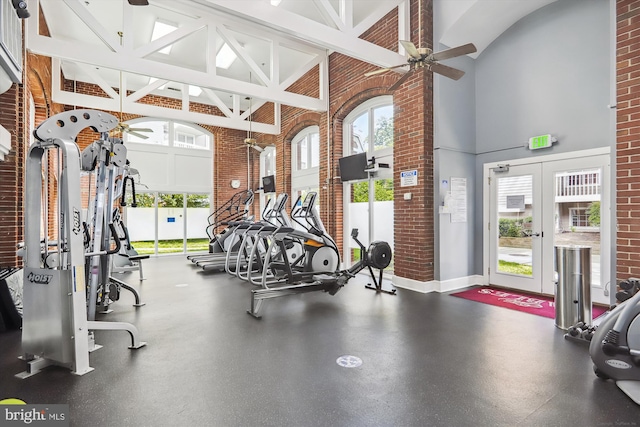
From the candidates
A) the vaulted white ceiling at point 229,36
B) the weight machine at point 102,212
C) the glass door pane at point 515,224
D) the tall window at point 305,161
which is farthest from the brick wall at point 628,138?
the tall window at point 305,161

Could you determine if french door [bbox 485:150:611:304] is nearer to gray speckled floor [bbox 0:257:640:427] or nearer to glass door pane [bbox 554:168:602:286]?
glass door pane [bbox 554:168:602:286]

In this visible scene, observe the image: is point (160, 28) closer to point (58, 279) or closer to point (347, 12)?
point (347, 12)

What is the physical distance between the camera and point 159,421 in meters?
2.02

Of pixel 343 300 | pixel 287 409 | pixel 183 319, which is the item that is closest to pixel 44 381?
pixel 183 319

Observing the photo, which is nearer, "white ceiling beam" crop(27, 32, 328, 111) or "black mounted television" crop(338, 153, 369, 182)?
"white ceiling beam" crop(27, 32, 328, 111)

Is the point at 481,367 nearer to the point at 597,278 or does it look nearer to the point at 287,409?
the point at 287,409

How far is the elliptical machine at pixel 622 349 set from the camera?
7.62 feet

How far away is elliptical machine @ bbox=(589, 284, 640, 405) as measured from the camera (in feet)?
7.62

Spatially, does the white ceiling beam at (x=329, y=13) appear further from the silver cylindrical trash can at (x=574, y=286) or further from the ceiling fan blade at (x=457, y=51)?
the silver cylindrical trash can at (x=574, y=286)

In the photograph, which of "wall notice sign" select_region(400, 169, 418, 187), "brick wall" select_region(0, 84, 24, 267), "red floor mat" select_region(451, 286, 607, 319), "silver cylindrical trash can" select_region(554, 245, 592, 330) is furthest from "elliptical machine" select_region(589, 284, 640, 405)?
"brick wall" select_region(0, 84, 24, 267)

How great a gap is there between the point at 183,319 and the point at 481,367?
10.7ft

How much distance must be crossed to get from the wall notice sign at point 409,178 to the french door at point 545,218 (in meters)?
1.34

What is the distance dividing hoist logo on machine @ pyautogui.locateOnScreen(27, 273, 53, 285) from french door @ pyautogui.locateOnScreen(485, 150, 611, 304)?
210 inches

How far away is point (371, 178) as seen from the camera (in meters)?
6.66
